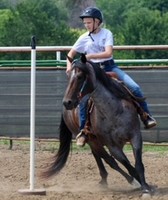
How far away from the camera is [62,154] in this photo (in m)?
10.4

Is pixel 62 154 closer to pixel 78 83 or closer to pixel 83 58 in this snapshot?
pixel 78 83

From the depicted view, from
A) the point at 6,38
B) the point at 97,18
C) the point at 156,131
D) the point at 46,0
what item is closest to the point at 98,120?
the point at 97,18

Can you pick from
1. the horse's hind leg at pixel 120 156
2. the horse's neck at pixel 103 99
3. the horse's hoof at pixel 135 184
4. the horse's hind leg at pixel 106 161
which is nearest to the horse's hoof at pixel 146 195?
the horse's hind leg at pixel 120 156

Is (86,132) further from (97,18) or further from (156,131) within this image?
(156,131)

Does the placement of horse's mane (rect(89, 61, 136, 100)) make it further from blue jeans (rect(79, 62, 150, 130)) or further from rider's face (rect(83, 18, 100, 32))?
rider's face (rect(83, 18, 100, 32))

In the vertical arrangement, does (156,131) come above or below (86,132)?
below

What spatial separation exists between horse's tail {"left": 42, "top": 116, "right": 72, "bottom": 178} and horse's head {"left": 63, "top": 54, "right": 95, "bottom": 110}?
1595 millimetres

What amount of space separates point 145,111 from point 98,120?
25.8 inches

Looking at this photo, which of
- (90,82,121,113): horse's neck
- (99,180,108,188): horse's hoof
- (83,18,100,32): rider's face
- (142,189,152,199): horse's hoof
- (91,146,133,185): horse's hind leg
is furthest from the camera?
(99,180,108,188): horse's hoof

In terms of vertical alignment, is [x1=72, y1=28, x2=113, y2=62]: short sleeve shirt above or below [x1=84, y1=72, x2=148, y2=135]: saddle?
above

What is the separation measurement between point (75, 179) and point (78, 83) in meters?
2.10

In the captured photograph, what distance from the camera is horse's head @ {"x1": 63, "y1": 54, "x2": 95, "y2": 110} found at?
28.5 feet

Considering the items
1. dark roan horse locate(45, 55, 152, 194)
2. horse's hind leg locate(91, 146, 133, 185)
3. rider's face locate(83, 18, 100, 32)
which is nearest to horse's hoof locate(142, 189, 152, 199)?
dark roan horse locate(45, 55, 152, 194)

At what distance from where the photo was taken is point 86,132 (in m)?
9.52
